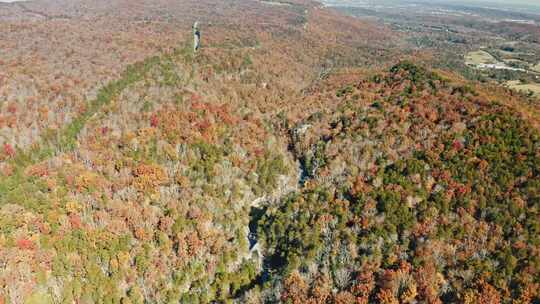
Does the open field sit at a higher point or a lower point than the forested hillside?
higher

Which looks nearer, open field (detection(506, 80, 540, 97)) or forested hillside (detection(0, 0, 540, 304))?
forested hillside (detection(0, 0, 540, 304))

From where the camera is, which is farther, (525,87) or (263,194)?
(525,87)

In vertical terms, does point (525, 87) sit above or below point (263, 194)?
above

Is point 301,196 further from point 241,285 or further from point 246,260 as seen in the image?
point 241,285

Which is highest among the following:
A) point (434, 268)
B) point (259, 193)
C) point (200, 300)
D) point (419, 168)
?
point (419, 168)

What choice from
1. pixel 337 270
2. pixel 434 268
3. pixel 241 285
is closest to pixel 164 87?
pixel 241 285

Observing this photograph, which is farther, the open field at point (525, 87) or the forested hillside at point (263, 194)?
the open field at point (525, 87)

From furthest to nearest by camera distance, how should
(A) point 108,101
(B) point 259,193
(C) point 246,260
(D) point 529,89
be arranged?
(D) point 529,89 < (A) point 108,101 < (B) point 259,193 < (C) point 246,260

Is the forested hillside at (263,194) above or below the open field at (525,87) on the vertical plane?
below
